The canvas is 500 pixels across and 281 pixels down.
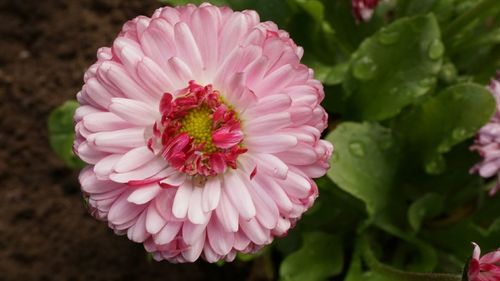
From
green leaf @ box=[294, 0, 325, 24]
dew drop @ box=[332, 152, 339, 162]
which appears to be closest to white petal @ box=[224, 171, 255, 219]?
dew drop @ box=[332, 152, 339, 162]

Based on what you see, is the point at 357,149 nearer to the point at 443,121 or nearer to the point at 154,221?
the point at 443,121

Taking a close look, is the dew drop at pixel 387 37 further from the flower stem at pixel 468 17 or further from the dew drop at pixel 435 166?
the dew drop at pixel 435 166

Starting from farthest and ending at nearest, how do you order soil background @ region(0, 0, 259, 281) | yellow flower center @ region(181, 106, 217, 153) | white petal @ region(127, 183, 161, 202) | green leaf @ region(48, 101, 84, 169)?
soil background @ region(0, 0, 259, 281) → green leaf @ region(48, 101, 84, 169) → yellow flower center @ region(181, 106, 217, 153) → white petal @ region(127, 183, 161, 202)

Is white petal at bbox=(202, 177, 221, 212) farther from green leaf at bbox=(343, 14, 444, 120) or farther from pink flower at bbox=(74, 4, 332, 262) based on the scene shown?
green leaf at bbox=(343, 14, 444, 120)

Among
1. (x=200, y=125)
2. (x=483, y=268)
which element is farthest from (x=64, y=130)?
(x=483, y=268)

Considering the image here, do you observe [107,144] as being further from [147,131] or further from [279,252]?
[279,252]
